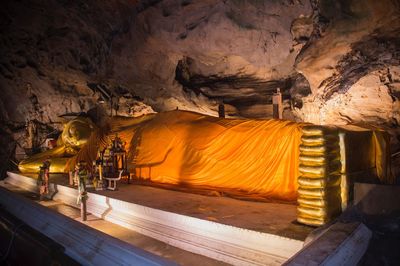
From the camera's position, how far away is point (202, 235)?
2650 mm

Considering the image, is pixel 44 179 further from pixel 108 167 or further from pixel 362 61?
pixel 362 61

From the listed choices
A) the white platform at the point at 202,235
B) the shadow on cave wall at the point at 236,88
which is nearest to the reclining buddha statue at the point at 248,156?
the white platform at the point at 202,235

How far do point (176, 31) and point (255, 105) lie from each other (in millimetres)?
3563

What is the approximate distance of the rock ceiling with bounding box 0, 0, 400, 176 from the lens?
538 cm

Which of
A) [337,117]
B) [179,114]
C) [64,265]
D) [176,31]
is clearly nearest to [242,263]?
[64,265]

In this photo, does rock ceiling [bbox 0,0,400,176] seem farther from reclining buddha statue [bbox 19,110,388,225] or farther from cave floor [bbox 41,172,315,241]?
cave floor [bbox 41,172,315,241]

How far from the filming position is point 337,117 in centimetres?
601

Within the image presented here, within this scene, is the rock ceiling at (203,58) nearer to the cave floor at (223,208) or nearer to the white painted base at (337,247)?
the cave floor at (223,208)

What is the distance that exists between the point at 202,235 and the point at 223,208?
1.65ft

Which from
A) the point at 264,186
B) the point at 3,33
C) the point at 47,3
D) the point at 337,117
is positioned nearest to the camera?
the point at 264,186

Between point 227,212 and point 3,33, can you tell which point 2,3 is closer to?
point 3,33

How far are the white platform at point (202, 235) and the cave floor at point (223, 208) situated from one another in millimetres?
61

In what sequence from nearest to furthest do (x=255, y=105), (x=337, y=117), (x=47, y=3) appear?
(x=337, y=117)
(x=47, y=3)
(x=255, y=105)

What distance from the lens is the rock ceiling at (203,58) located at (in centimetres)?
538
